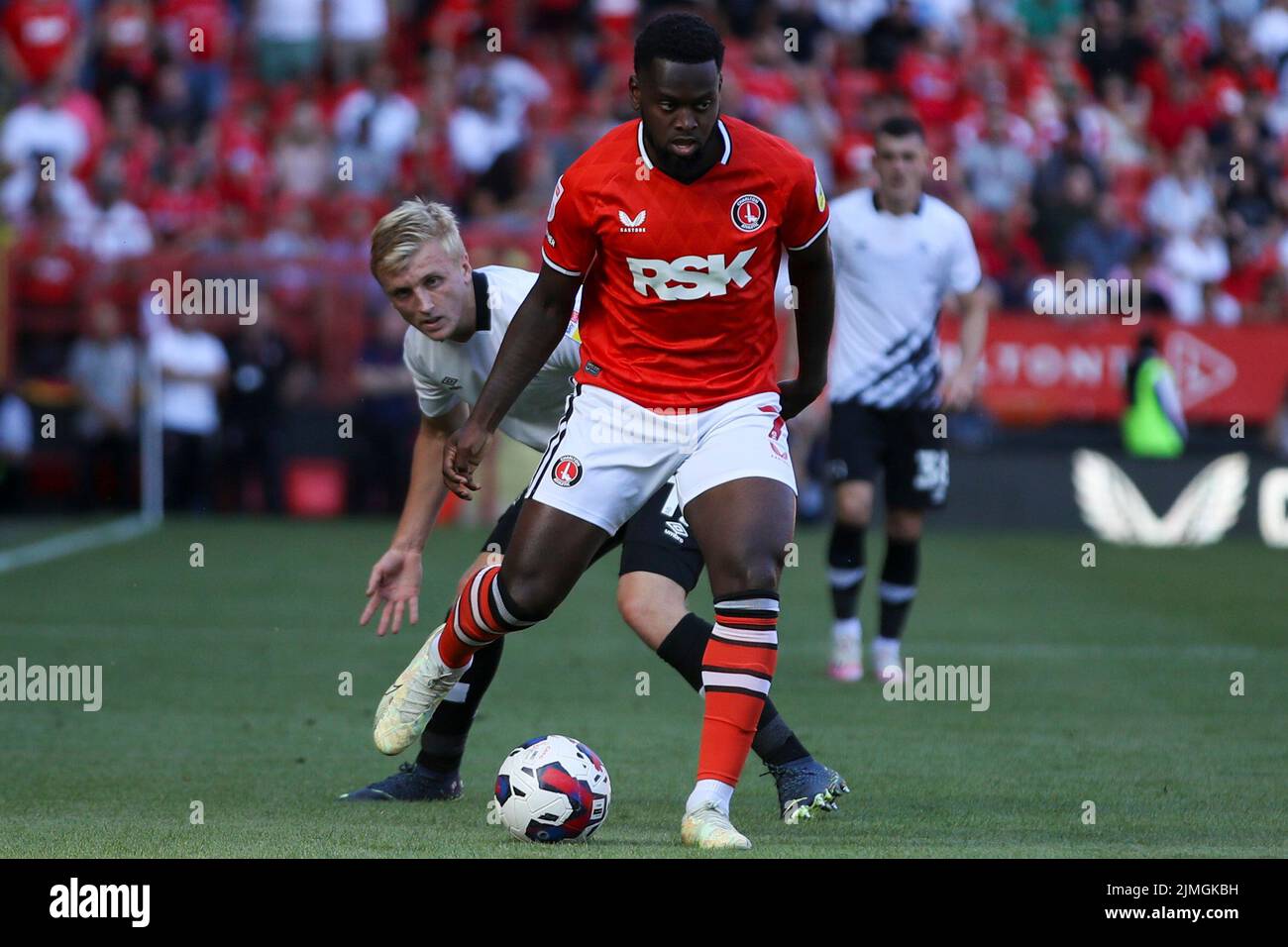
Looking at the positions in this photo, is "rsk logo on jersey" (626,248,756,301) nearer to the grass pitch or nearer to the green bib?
the grass pitch

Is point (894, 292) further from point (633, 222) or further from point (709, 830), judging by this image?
point (709, 830)

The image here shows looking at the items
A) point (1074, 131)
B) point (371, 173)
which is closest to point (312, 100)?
point (371, 173)

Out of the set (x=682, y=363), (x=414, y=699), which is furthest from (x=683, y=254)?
(x=414, y=699)

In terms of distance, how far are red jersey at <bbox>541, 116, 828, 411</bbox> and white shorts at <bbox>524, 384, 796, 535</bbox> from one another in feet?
0.16

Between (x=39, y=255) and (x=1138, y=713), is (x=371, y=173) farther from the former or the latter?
(x=1138, y=713)

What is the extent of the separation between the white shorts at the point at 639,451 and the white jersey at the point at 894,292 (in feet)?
13.5

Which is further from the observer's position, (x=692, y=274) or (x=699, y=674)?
(x=699, y=674)

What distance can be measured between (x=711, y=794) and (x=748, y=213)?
1585 mm

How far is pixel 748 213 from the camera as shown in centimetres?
561

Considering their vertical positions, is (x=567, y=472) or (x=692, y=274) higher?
(x=692, y=274)

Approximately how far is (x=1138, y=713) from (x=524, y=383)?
153 inches

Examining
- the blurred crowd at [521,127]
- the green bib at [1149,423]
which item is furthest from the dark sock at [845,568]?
the blurred crowd at [521,127]

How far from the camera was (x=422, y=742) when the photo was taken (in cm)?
665

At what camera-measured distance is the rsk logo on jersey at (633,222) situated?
5590 mm
